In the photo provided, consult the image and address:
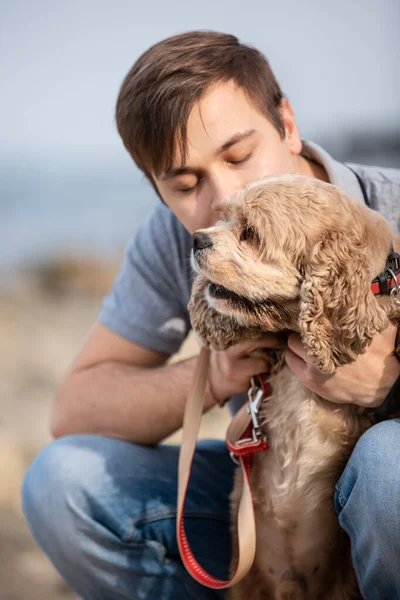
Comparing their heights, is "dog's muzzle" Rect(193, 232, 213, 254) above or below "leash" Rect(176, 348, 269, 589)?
above


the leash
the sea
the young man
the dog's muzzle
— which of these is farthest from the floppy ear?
the sea

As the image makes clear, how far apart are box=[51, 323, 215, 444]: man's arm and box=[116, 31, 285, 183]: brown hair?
2.02 ft

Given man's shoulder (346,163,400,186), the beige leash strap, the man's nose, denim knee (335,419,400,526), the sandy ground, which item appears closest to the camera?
denim knee (335,419,400,526)

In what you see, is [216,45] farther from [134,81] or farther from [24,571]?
[24,571]

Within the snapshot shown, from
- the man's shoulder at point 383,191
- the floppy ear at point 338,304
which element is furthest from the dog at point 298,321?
the man's shoulder at point 383,191

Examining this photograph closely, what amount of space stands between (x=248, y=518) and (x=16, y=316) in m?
6.01

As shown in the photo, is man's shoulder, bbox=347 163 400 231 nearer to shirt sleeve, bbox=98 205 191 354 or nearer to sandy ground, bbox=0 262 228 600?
shirt sleeve, bbox=98 205 191 354

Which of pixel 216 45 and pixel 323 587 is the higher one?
pixel 216 45

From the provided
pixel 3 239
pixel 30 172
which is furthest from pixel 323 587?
pixel 30 172

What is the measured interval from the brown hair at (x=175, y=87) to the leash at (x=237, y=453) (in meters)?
0.63

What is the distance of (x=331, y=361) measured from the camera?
1.73 metres

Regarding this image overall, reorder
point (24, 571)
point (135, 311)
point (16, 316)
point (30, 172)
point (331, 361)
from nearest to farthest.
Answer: point (331, 361)
point (135, 311)
point (24, 571)
point (16, 316)
point (30, 172)

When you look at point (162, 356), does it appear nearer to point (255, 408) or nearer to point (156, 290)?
point (156, 290)

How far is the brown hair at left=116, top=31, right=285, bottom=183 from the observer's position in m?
2.14
